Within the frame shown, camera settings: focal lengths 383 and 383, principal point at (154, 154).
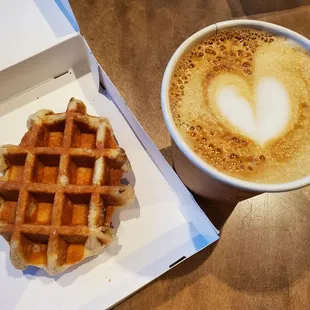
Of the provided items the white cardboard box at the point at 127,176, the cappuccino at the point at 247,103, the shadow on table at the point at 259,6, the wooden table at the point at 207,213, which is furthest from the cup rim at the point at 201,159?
the shadow on table at the point at 259,6

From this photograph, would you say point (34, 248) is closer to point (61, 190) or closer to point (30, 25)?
point (61, 190)

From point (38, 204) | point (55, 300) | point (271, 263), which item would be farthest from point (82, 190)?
point (271, 263)

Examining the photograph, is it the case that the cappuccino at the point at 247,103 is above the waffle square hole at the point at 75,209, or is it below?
above

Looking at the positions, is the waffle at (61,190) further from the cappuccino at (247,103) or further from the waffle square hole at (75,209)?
the cappuccino at (247,103)

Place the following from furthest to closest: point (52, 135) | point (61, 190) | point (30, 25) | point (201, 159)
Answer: point (30, 25) → point (52, 135) → point (61, 190) → point (201, 159)

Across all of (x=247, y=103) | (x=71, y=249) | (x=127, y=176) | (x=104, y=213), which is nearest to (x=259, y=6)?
(x=247, y=103)

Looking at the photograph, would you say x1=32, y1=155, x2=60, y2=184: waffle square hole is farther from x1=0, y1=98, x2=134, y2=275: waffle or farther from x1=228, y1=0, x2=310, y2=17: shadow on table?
x1=228, y1=0, x2=310, y2=17: shadow on table
